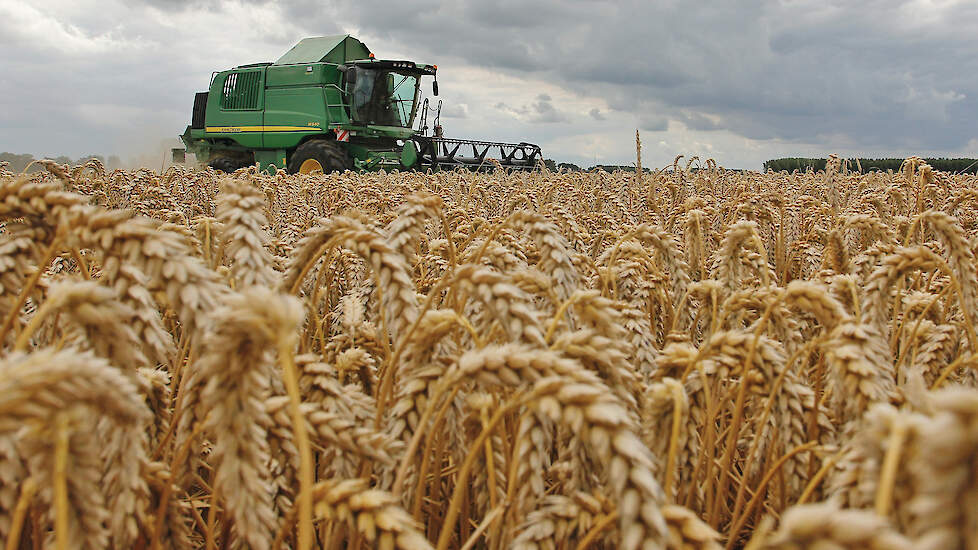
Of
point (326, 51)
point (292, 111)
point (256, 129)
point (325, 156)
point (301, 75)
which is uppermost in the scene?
point (326, 51)

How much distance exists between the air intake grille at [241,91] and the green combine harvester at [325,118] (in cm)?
3

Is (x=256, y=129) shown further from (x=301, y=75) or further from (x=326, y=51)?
(x=326, y=51)

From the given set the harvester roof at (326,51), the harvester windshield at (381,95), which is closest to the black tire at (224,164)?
the harvester roof at (326,51)

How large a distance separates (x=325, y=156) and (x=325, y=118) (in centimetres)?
239

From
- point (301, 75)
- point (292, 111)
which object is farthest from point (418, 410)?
point (301, 75)

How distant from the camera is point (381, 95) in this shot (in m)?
20.8

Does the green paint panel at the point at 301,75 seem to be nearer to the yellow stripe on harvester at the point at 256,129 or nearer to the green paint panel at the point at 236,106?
the green paint panel at the point at 236,106

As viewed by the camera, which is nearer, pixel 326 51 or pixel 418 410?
A: pixel 418 410

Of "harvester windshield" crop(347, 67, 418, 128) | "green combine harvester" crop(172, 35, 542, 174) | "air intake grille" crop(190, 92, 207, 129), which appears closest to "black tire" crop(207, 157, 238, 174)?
"green combine harvester" crop(172, 35, 542, 174)

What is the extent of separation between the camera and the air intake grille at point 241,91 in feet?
73.3

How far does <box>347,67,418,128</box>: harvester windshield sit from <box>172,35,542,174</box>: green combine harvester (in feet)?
0.10

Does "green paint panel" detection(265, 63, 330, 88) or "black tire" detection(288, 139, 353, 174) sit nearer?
"black tire" detection(288, 139, 353, 174)

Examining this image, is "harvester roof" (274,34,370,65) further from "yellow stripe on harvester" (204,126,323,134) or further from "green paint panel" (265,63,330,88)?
"yellow stripe on harvester" (204,126,323,134)

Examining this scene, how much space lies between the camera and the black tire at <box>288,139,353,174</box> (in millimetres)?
18750
